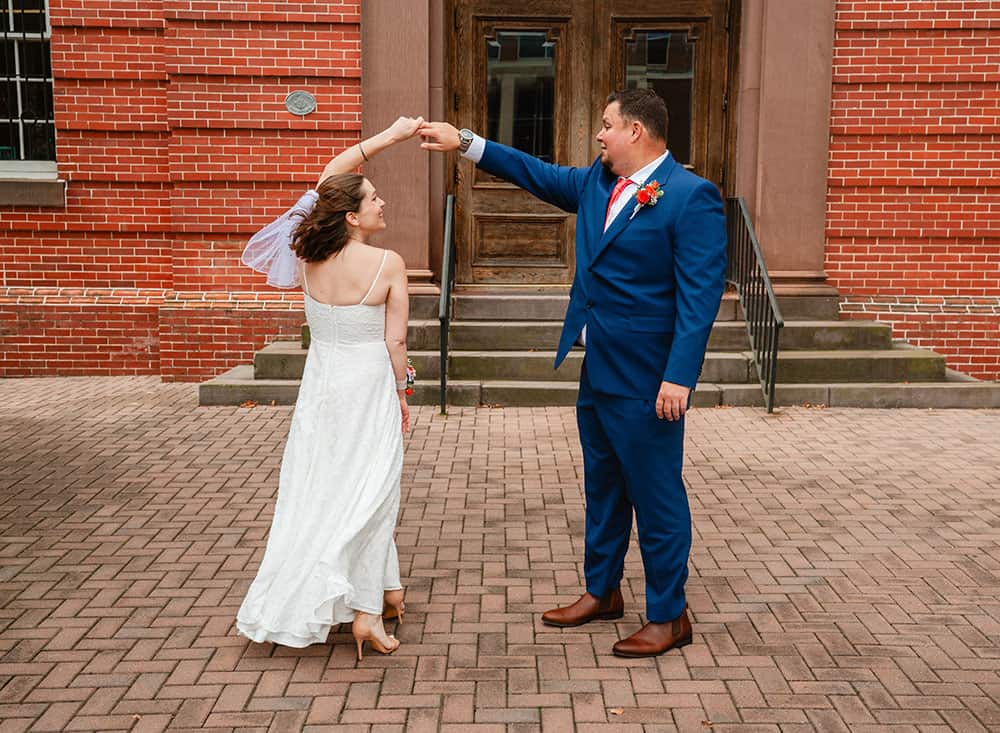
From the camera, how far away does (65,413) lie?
318 inches

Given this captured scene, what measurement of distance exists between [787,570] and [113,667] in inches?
117

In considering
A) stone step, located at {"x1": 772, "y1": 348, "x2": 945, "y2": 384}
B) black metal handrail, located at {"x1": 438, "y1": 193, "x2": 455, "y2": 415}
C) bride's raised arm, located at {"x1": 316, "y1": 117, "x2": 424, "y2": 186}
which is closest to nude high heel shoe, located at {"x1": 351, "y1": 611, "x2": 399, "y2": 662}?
bride's raised arm, located at {"x1": 316, "y1": 117, "x2": 424, "y2": 186}

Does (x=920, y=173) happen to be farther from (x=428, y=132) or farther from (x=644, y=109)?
(x=428, y=132)

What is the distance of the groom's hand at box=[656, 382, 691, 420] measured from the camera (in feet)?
11.7

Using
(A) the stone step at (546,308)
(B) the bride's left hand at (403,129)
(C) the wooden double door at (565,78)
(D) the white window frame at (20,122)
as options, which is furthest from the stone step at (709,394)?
(B) the bride's left hand at (403,129)

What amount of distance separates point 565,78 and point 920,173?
3.58 metres

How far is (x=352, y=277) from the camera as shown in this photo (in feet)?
12.3

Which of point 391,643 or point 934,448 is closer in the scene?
point 391,643

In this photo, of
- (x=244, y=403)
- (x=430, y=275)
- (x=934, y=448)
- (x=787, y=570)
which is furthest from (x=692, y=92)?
(x=787, y=570)

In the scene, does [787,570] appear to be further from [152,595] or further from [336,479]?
[152,595]

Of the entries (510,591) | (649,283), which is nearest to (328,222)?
(649,283)

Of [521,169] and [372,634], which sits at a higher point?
[521,169]

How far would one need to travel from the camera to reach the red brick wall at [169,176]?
9.16 metres

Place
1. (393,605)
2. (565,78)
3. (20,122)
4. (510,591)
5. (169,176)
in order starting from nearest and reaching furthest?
(393,605), (510,591), (169,176), (565,78), (20,122)
